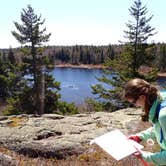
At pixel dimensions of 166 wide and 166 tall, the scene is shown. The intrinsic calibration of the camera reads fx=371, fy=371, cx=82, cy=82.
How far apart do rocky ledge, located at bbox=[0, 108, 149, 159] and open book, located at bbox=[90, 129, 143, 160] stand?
3.23m

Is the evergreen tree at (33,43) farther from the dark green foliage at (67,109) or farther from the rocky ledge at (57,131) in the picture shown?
the rocky ledge at (57,131)

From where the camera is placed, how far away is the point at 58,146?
7.07m

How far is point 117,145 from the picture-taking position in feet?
11.9

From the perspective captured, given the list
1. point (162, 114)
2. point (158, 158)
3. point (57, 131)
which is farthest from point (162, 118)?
point (57, 131)

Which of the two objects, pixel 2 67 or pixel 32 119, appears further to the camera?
pixel 2 67

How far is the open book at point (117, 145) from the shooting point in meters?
3.49

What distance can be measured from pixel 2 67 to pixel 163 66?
55773 mm

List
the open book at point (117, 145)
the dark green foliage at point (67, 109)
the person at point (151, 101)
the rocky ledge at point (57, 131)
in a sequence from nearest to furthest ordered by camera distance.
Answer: the person at point (151, 101) → the open book at point (117, 145) → the rocky ledge at point (57, 131) → the dark green foliage at point (67, 109)

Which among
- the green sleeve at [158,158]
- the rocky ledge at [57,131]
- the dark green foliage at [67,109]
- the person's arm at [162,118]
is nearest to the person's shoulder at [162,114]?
the person's arm at [162,118]

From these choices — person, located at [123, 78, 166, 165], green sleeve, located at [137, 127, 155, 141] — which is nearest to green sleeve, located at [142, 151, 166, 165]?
person, located at [123, 78, 166, 165]

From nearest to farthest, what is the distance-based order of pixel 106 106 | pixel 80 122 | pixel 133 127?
pixel 133 127, pixel 80 122, pixel 106 106

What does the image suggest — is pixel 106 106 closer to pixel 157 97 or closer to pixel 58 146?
pixel 58 146

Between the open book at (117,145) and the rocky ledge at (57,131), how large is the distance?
3.23 meters

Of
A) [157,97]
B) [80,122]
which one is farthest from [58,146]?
[157,97]
